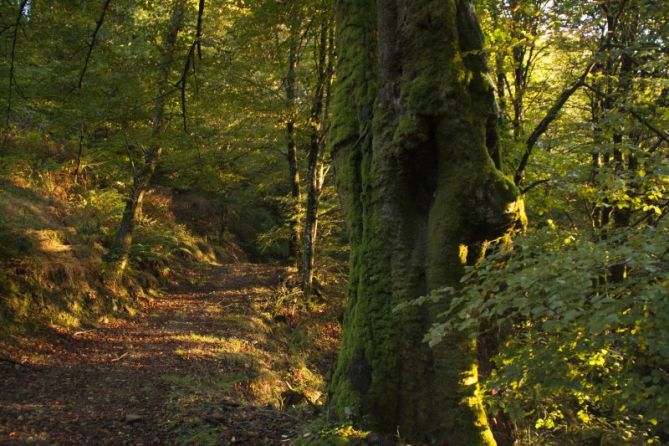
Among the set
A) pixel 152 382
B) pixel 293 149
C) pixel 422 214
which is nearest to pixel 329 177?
pixel 293 149

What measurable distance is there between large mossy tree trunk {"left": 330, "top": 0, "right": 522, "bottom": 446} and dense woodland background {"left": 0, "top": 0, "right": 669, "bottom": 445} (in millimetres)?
291

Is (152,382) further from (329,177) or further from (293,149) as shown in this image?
(293,149)

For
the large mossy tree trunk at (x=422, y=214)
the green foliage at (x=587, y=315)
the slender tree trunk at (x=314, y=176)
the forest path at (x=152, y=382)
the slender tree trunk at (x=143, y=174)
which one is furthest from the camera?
the slender tree trunk at (x=314, y=176)

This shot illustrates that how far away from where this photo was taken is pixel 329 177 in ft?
45.0

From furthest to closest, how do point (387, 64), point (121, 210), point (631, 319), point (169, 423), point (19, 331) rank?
point (121, 210)
point (19, 331)
point (169, 423)
point (387, 64)
point (631, 319)

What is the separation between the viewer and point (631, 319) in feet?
6.90

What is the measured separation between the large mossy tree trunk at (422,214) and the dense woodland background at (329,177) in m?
0.29

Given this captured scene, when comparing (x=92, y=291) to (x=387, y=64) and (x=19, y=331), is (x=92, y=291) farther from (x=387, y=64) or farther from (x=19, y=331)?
(x=387, y=64)

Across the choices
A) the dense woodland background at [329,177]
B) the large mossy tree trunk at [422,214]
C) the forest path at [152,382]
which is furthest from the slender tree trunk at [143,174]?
the large mossy tree trunk at [422,214]

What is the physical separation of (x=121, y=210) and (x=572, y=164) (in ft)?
33.9

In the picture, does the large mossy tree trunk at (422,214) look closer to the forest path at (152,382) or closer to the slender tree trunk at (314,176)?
the forest path at (152,382)

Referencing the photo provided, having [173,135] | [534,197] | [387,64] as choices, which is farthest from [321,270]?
[387,64]

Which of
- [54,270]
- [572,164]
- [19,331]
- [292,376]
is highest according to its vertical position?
[572,164]

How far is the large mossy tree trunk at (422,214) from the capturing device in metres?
4.20
